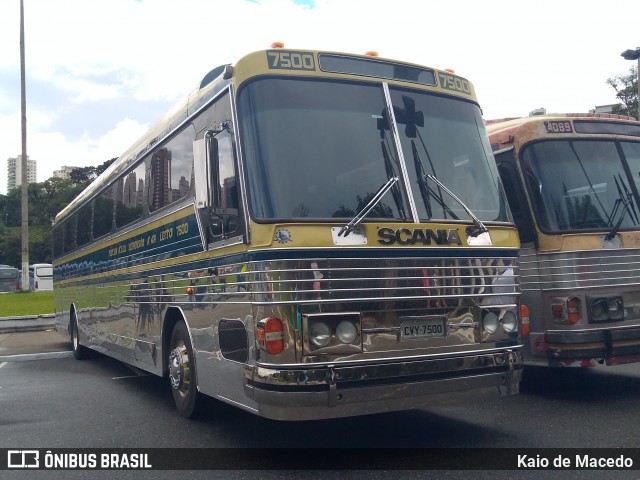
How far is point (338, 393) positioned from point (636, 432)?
311 centimetres

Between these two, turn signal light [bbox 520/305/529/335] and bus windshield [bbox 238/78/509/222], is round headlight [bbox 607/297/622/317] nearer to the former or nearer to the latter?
turn signal light [bbox 520/305/529/335]

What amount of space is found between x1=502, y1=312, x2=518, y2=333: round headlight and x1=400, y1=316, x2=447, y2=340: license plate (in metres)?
0.67

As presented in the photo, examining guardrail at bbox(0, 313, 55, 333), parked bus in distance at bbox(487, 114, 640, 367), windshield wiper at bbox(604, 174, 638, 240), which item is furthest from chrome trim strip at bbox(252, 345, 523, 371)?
guardrail at bbox(0, 313, 55, 333)

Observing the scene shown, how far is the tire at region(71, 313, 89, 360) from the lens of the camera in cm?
1360

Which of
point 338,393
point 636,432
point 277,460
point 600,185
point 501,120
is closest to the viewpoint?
point 338,393

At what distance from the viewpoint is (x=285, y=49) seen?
19.8ft

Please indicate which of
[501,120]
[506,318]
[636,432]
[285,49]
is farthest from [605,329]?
[285,49]

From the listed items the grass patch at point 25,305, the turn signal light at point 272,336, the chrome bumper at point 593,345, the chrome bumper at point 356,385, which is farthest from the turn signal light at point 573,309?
the grass patch at point 25,305

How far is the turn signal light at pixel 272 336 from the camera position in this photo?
5332 millimetres

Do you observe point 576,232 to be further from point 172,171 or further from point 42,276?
point 42,276

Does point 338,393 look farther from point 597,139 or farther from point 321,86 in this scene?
point 597,139

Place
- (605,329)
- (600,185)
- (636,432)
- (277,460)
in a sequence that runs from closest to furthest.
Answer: (277,460), (636,432), (605,329), (600,185)

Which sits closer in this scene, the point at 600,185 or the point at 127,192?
the point at 600,185

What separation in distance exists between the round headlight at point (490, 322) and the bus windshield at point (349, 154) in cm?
86
